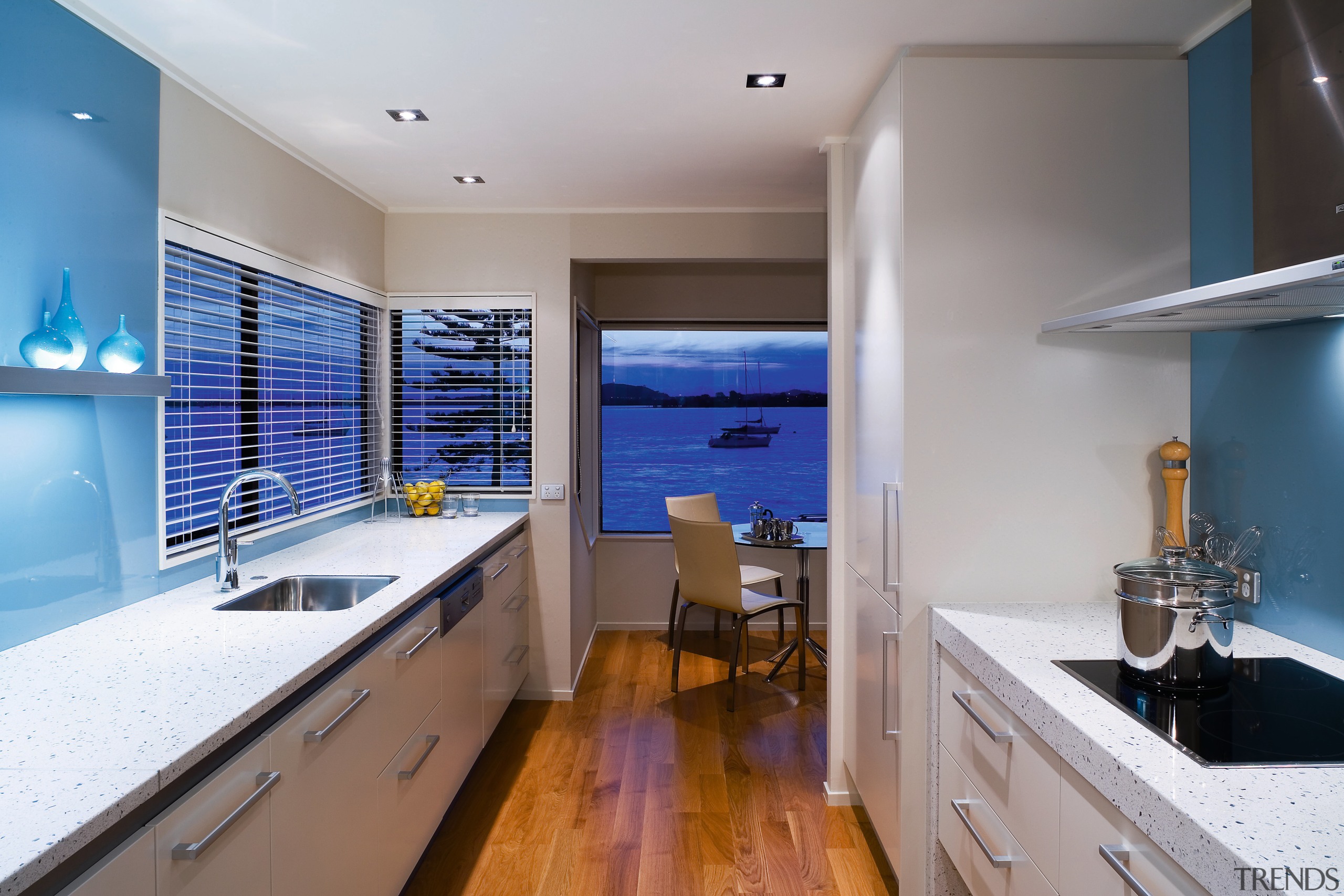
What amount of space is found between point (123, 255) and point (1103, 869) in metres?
2.64

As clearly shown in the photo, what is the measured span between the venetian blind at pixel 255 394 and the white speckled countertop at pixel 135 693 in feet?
1.06

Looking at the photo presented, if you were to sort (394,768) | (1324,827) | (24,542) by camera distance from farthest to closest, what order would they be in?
(394,768), (24,542), (1324,827)

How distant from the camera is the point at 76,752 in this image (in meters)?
1.19

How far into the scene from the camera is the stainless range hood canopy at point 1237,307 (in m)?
1.14

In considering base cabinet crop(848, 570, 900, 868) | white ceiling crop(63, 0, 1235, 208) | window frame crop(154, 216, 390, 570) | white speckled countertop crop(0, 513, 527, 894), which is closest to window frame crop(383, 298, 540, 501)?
window frame crop(154, 216, 390, 570)

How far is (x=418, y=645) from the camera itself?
2.24 metres

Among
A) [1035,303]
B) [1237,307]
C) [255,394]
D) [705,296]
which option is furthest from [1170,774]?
[705,296]

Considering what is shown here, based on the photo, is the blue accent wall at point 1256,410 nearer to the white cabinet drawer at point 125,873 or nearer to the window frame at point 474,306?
the white cabinet drawer at point 125,873

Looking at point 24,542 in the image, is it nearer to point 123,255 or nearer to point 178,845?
point 123,255

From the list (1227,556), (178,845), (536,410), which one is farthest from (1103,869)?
(536,410)

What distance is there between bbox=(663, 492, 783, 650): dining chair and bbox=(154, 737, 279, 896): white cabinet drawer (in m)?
2.95

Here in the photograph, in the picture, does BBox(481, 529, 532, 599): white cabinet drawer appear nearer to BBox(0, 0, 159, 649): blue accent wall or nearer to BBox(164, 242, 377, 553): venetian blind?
BBox(164, 242, 377, 553): venetian blind

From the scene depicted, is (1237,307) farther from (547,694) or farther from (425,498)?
(547,694)

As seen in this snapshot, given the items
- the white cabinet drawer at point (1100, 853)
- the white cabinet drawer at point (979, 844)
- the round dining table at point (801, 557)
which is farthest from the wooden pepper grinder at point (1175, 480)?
the round dining table at point (801, 557)
